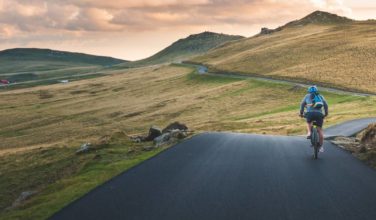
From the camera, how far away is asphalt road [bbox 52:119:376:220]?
1073 cm

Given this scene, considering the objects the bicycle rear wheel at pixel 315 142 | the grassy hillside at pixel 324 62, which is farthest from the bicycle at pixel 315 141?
the grassy hillside at pixel 324 62

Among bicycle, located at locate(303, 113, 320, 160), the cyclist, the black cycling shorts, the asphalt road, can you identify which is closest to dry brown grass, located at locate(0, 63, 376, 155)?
the cyclist

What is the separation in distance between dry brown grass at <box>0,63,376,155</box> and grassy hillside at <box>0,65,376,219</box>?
166mm

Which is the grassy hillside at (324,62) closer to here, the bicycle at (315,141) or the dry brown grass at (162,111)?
the dry brown grass at (162,111)

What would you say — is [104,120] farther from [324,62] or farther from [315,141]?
[315,141]

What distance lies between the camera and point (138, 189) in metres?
13.3

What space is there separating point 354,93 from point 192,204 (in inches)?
2538

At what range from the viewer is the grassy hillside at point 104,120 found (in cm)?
2073

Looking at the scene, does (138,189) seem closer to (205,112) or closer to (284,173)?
(284,173)

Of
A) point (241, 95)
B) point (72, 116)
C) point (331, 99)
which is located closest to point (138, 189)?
point (331, 99)

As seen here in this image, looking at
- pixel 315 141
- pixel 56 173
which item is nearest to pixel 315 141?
pixel 315 141

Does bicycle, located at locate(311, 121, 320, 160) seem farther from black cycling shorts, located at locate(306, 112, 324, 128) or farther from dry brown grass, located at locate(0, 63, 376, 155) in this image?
dry brown grass, located at locate(0, 63, 376, 155)

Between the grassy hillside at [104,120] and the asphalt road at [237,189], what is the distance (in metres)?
1.75

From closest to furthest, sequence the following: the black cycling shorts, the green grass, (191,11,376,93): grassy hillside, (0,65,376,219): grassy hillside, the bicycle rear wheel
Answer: the green grass → the bicycle rear wheel → the black cycling shorts → (0,65,376,219): grassy hillside → (191,11,376,93): grassy hillside
